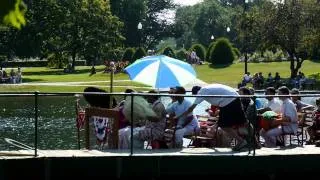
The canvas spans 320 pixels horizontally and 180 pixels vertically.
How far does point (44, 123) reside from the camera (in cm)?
2730

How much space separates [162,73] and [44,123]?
556 inches

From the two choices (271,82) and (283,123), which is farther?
(271,82)

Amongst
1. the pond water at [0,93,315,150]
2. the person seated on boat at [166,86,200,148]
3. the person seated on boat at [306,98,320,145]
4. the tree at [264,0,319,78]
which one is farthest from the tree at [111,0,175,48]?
the person seated on boat at [166,86,200,148]

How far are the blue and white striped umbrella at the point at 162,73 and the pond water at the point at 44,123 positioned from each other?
2409mm

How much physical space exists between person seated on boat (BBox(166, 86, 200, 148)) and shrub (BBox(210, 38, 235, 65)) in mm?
61301

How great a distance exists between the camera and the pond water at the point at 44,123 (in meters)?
19.8

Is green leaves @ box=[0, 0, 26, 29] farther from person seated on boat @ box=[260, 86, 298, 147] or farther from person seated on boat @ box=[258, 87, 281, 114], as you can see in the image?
person seated on boat @ box=[258, 87, 281, 114]

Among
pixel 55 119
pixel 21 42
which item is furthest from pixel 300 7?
pixel 55 119

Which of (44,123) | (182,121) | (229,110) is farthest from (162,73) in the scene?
(44,123)

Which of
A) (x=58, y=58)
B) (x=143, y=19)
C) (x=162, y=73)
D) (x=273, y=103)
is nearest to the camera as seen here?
(x=273, y=103)

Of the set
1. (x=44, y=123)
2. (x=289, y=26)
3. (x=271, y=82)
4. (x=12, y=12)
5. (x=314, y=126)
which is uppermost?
(x=289, y=26)

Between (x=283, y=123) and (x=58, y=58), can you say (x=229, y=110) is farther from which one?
(x=58, y=58)

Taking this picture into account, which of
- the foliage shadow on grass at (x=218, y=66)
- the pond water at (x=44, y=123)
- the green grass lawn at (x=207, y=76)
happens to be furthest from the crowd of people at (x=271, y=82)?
the pond water at (x=44, y=123)

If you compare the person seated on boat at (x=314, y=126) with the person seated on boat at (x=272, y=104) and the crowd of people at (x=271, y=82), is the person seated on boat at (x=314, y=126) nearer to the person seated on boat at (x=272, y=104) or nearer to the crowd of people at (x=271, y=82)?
the person seated on boat at (x=272, y=104)
